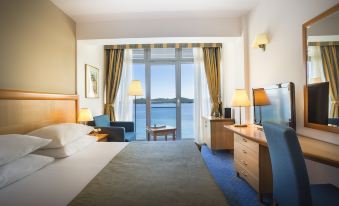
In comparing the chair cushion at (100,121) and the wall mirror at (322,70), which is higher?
the wall mirror at (322,70)

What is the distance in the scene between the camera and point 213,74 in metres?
4.82

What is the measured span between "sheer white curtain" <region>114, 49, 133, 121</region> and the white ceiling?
1.42m

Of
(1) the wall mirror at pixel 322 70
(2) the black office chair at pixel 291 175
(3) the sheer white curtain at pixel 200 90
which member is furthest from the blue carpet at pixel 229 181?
(3) the sheer white curtain at pixel 200 90

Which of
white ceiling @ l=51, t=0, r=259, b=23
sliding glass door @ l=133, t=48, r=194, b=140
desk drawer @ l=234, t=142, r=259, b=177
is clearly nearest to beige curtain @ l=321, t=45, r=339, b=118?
desk drawer @ l=234, t=142, r=259, b=177

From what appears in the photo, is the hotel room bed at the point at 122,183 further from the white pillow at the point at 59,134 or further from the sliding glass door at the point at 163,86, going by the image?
the sliding glass door at the point at 163,86

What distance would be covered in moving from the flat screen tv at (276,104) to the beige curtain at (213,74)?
185 cm

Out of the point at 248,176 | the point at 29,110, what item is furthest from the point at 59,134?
the point at 248,176

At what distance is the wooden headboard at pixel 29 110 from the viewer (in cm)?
196

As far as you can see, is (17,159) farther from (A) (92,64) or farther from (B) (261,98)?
(A) (92,64)

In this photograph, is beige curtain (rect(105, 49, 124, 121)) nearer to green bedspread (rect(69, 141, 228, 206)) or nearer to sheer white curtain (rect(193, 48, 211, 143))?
sheer white curtain (rect(193, 48, 211, 143))

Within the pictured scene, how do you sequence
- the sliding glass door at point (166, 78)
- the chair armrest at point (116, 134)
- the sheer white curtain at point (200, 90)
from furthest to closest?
the sliding glass door at point (166, 78), the sheer white curtain at point (200, 90), the chair armrest at point (116, 134)

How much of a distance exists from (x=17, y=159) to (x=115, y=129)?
6.40 feet

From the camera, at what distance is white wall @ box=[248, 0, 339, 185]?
1872 millimetres

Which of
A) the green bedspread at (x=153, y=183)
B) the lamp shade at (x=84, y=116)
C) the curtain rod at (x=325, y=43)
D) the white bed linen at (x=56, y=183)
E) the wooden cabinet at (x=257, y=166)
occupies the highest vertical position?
the curtain rod at (x=325, y=43)
